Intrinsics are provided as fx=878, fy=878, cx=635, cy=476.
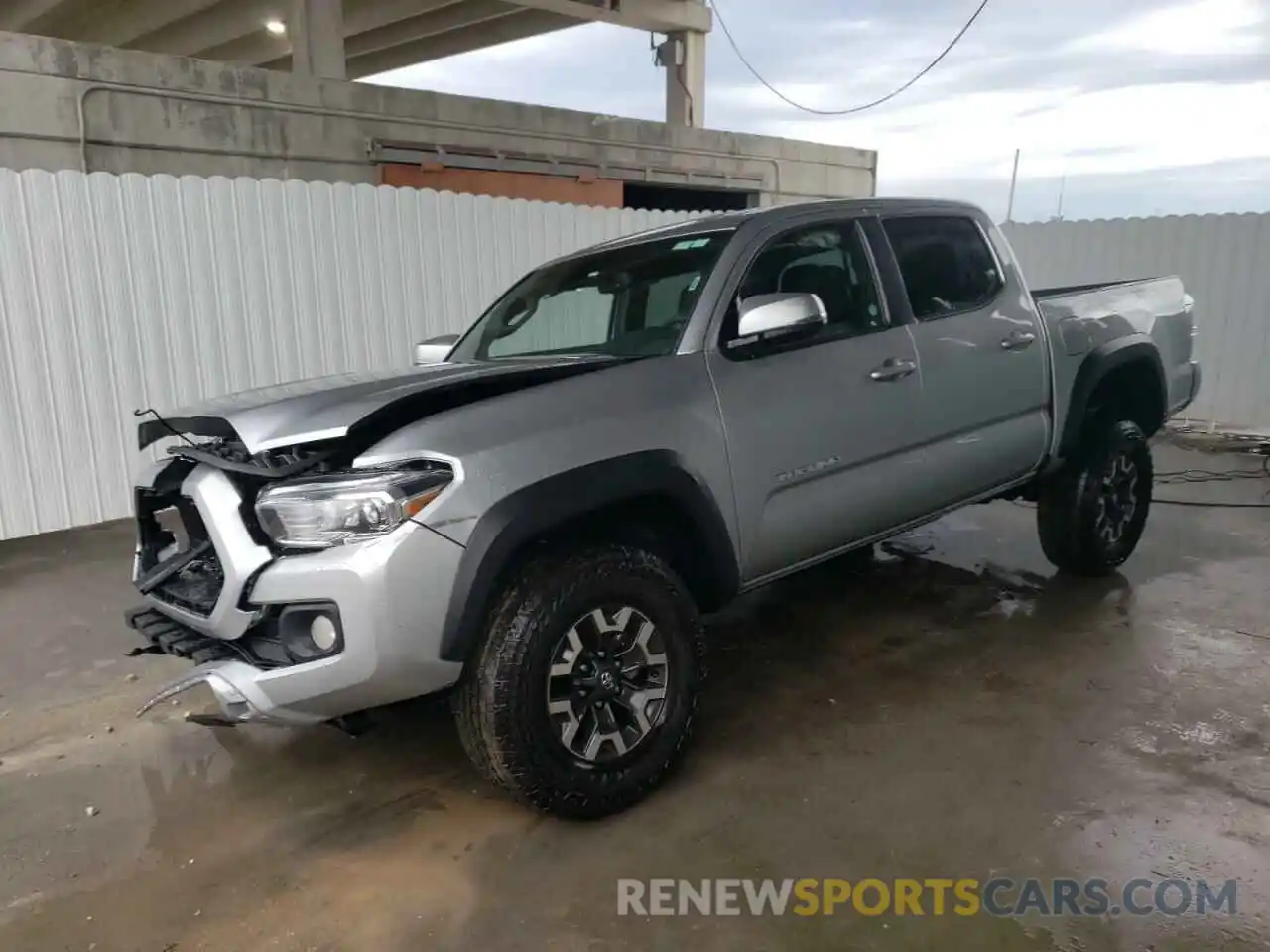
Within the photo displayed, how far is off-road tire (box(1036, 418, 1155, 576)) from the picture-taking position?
445 cm

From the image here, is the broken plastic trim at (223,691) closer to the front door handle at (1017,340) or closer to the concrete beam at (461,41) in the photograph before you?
the front door handle at (1017,340)

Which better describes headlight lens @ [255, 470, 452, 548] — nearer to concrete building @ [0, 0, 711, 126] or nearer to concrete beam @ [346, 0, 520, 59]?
concrete building @ [0, 0, 711, 126]

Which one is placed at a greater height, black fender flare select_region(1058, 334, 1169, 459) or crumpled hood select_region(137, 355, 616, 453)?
crumpled hood select_region(137, 355, 616, 453)

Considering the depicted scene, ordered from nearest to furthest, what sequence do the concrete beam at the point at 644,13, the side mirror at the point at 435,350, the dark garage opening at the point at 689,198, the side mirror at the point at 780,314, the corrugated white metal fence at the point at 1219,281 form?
1. the side mirror at the point at 780,314
2. the side mirror at the point at 435,350
3. the corrugated white metal fence at the point at 1219,281
4. the concrete beam at the point at 644,13
5. the dark garage opening at the point at 689,198

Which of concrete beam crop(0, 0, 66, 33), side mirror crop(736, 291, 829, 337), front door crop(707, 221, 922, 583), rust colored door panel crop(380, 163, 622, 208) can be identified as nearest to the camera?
side mirror crop(736, 291, 829, 337)

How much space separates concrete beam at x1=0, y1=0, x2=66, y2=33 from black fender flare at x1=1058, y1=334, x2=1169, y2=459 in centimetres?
1239

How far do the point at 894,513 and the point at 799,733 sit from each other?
988mm

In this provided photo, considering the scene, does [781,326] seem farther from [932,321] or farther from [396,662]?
[396,662]

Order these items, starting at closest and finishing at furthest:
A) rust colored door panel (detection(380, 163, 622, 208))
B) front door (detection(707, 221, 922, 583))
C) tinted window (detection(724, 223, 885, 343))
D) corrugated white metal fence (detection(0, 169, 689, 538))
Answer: front door (detection(707, 221, 922, 583)) < tinted window (detection(724, 223, 885, 343)) < corrugated white metal fence (detection(0, 169, 689, 538)) < rust colored door panel (detection(380, 163, 622, 208))

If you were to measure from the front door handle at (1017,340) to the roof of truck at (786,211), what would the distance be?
2.12 ft

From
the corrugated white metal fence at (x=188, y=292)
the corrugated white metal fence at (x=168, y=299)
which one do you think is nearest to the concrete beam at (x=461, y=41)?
the corrugated white metal fence at (x=188, y=292)

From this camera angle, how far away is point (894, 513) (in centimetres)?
358

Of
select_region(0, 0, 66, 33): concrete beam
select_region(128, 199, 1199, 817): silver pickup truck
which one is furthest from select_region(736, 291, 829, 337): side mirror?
select_region(0, 0, 66, 33): concrete beam

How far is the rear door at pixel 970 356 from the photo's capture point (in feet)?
12.0
